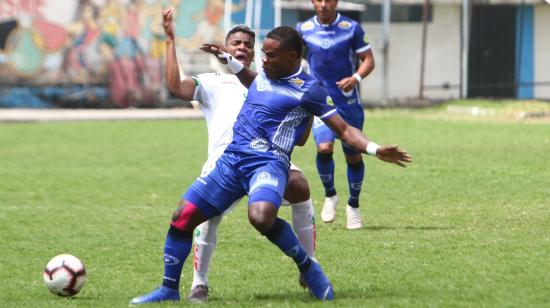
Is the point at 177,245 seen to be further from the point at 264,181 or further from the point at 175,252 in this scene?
the point at 264,181

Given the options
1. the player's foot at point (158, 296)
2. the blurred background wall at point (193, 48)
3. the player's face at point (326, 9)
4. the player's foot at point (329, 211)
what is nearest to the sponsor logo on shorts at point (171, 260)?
the player's foot at point (158, 296)

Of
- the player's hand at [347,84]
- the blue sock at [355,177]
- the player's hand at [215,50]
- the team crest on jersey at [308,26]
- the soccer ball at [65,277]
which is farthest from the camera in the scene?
the team crest on jersey at [308,26]

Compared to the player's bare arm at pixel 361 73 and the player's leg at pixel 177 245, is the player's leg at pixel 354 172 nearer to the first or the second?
the player's bare arm at pixel 361 73

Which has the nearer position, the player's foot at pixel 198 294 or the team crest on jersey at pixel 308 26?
the player's foot at pixel 198 294

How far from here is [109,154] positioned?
73.0 feet

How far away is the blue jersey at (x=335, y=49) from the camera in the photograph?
44.6 feet

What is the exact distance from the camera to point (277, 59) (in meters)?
8.84

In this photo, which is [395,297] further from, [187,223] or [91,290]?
[91,290]

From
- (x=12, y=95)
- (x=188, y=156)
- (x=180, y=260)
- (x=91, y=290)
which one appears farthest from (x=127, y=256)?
(x=12, y=95)

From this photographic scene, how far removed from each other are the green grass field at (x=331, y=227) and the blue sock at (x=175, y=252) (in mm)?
342

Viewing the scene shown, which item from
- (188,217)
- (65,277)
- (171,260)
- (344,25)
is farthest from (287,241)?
(344,25)

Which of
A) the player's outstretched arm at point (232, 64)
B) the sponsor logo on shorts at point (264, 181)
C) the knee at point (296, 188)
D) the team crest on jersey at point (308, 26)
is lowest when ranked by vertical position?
the knee at point (296, 188)

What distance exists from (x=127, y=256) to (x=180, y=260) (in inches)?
101

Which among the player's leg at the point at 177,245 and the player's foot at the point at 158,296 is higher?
the player's leg at the point at 177,245
